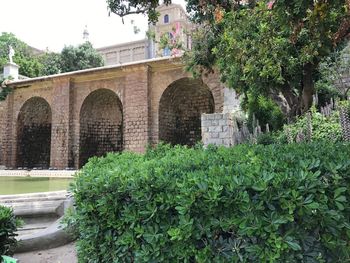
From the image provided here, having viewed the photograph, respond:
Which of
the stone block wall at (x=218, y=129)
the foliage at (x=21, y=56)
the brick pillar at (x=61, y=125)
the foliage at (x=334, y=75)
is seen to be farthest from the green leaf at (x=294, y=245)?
the foliage at (x=21, y=56)

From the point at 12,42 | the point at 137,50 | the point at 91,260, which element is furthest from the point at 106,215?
the point at 137,50

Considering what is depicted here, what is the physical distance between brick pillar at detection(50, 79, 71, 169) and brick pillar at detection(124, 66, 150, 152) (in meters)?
3.47

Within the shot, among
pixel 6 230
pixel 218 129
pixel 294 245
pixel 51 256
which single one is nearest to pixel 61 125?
pixel 218 129

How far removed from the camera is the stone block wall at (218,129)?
8.55 meters

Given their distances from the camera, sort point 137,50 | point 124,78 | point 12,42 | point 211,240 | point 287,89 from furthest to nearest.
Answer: point 137,50 < point 12,42 < point 124,78 < point 287,89 < point 211,240

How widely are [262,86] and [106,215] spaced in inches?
262

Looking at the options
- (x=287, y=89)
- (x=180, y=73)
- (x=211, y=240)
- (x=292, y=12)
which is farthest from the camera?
(x=180, y=73)

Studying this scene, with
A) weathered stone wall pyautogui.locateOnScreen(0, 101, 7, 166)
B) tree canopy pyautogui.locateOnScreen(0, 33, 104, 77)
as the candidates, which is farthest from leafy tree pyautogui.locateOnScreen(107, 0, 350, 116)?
tree canopy pyautogui.locateOnScreen(0, 33, 104, 77)

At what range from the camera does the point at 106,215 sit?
227cm

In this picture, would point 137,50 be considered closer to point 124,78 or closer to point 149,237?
point 124,78

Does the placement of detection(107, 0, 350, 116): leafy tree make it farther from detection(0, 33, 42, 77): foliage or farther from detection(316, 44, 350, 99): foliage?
detection(0, 33, 42, 77): foliage

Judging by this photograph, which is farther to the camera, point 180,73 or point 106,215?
point 180,73

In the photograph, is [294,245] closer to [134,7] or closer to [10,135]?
[134,7]

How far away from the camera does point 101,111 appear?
18.8 m
